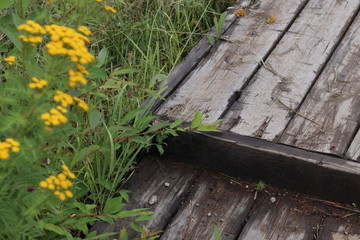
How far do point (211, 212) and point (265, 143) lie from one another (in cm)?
38

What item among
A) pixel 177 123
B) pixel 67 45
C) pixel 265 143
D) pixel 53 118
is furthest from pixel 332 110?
pixel 53 118

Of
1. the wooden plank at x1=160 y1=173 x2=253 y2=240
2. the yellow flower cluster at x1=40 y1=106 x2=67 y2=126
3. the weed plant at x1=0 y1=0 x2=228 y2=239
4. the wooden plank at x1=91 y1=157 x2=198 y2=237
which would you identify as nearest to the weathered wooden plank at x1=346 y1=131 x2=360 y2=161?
the wooden plank at x1=160 y1=173 x2=253 y2=240

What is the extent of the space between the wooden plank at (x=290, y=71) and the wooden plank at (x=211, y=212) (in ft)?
0.90

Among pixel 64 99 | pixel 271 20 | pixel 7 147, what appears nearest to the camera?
pixel 7 147

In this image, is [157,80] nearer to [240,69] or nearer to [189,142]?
[240,69]

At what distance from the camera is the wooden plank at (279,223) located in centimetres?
248

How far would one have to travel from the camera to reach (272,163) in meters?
2.60

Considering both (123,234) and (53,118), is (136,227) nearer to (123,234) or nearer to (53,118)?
(123,234)

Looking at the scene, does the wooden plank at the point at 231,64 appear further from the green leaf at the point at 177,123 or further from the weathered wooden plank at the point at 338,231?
the weathered wooden plank at the point at 338,231

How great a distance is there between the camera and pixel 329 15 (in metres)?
3.47

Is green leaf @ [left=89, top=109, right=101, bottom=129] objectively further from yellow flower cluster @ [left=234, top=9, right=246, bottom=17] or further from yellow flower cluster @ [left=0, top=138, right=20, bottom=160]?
yellow flower cluster @ [left=234, top=9, right=246, bottom=17]

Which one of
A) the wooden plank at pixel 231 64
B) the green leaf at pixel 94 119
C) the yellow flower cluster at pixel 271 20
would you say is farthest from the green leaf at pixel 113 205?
the yellow flower cluster at pixel 271 20

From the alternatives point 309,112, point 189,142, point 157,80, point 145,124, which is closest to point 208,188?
point 189,142

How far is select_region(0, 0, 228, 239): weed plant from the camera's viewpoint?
1.63m
